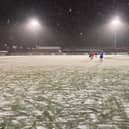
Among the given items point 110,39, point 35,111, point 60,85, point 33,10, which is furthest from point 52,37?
point 35,111

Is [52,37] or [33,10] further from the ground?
[33,10]

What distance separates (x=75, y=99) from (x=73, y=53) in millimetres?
41427

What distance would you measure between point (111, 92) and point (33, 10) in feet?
149

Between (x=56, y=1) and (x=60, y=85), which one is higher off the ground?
(x=56, y=1)

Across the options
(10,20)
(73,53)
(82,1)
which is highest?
(82,1)

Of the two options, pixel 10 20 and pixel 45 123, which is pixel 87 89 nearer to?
pixel 45 123

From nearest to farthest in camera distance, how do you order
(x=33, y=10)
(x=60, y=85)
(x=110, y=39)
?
(x=60, y=85) < (x=33, y=10) < (x=110, y=39)

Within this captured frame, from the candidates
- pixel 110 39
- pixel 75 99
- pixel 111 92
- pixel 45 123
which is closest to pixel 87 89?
pixel 111 92

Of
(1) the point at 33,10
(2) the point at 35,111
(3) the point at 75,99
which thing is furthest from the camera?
(1) the point at 33,10

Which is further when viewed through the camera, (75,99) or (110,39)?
(110,39)

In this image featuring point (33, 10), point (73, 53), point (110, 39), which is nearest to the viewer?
point (73, 53)

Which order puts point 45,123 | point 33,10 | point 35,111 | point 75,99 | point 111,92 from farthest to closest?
point 33,10 → point 111,92 → point 75,99 → point 35,111 → point 45,123

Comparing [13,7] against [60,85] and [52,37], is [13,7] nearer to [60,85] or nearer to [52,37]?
[52,37]

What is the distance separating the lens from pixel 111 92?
9.02 m
